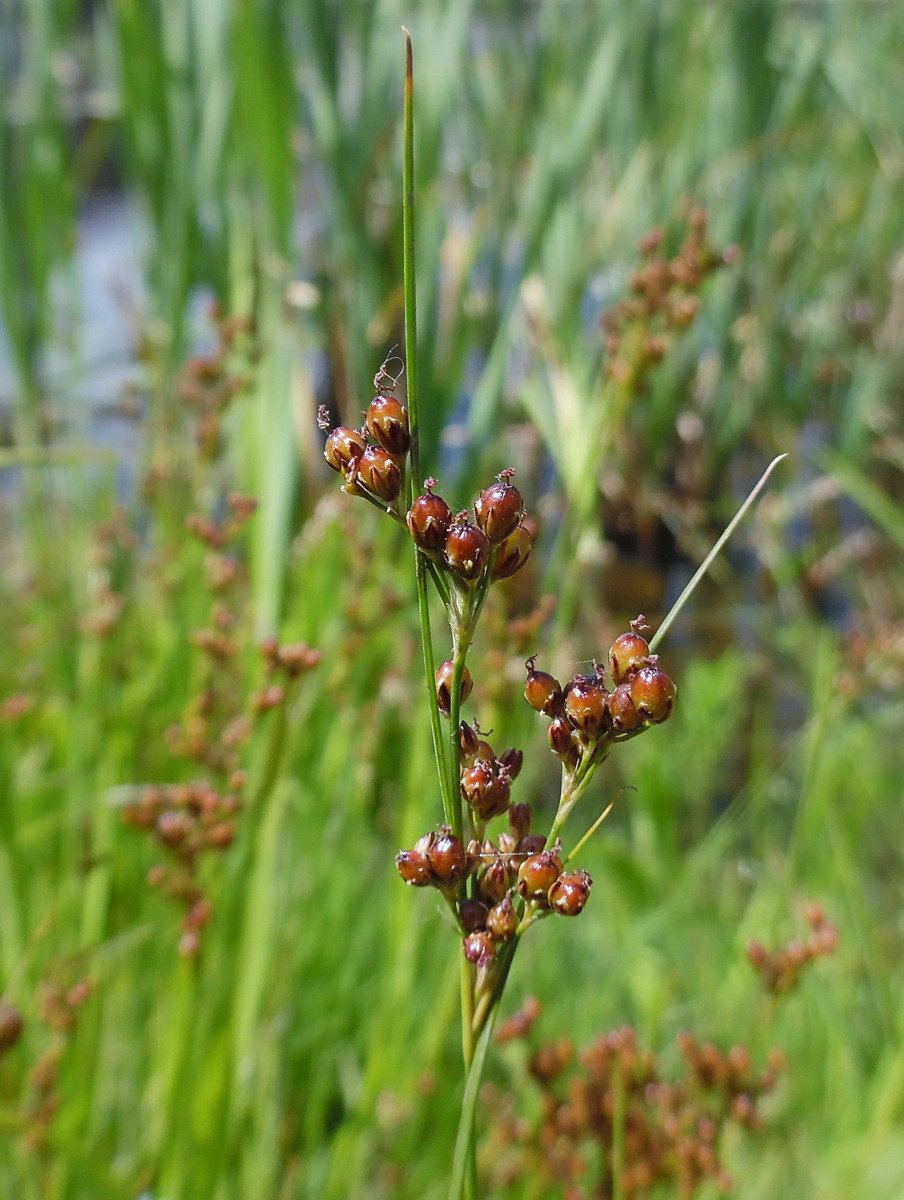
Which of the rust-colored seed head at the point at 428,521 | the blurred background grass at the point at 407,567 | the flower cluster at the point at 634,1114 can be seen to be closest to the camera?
the rust-colored seed head at the point at 428,521

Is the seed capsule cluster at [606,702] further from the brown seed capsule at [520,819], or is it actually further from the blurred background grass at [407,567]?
the blurred background grass at [407,567]

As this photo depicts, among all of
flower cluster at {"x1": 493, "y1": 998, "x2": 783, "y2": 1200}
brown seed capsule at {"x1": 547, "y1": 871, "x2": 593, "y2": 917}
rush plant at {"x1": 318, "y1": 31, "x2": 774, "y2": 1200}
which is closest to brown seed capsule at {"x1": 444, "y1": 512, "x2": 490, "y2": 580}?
rush plant at {"x1": 318, "y1": 31, "x2": 774, "y2": 1200}

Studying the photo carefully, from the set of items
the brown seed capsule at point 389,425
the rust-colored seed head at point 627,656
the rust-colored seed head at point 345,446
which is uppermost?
the rust-colored seed head at point 345,446

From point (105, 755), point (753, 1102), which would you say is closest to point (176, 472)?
point (105, 755)

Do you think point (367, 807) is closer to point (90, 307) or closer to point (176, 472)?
point (176, 472)

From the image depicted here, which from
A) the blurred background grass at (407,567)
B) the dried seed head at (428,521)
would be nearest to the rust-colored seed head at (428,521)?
the dried seed head at (428,521)
